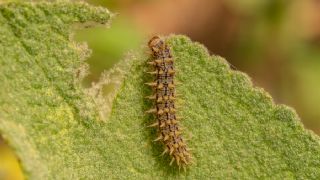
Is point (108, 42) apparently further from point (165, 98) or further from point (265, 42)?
point (165, 98)

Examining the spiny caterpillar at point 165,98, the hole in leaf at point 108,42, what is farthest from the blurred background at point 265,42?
the spiny caterpillar at point 165,98

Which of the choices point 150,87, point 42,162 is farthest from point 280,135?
point 42,162

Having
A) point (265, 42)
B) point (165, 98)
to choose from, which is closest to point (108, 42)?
point (265, 42)

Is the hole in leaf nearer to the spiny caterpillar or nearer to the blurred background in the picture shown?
the blurred background

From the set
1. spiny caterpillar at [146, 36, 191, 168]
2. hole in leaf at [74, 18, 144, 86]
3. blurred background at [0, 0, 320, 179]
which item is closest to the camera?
spiny caterpillar at [146, 36, 191, 168]

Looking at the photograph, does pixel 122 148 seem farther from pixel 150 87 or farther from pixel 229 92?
pixel 229 92

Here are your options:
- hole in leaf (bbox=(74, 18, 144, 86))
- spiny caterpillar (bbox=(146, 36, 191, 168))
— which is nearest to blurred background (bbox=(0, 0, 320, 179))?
hole in leaf (bbox=(74, 18, 144, 86))
